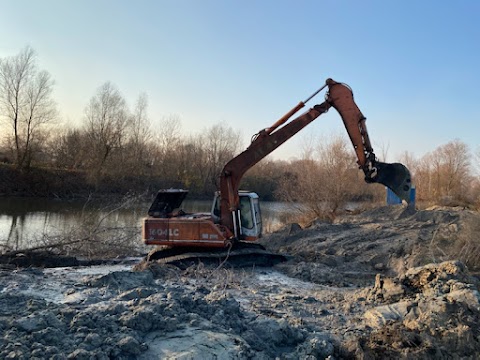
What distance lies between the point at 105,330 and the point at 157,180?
37586mm

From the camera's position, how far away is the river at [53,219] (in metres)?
15.3

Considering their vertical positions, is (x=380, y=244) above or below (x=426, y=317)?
above

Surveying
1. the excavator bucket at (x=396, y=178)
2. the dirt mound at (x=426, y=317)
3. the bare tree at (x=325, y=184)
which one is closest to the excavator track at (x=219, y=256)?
the excavator bucket at (x=396, y=178)

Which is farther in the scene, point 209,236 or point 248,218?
point 248,218

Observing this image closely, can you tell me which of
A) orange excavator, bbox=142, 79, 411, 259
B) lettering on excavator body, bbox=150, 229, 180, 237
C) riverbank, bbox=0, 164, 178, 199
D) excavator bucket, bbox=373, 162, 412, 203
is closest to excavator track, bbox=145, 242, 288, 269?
orange excavator, bbox=142, 79, 411, 259

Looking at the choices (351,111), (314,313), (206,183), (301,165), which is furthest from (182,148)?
(314,313)

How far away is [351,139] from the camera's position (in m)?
10.7

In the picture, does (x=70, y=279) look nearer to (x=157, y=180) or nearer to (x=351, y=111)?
(x=351, y=111)

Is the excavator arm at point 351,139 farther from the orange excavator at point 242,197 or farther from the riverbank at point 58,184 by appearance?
the riverbank at point 58,184

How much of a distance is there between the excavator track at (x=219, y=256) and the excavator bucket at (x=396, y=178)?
3.40 meters

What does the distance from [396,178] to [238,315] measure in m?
6.03

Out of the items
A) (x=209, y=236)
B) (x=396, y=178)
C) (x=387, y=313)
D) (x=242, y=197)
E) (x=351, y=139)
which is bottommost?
(x=387, y=313)

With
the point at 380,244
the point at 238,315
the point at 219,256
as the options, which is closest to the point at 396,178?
the point at 380,244

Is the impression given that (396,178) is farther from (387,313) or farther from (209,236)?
(209,236)
